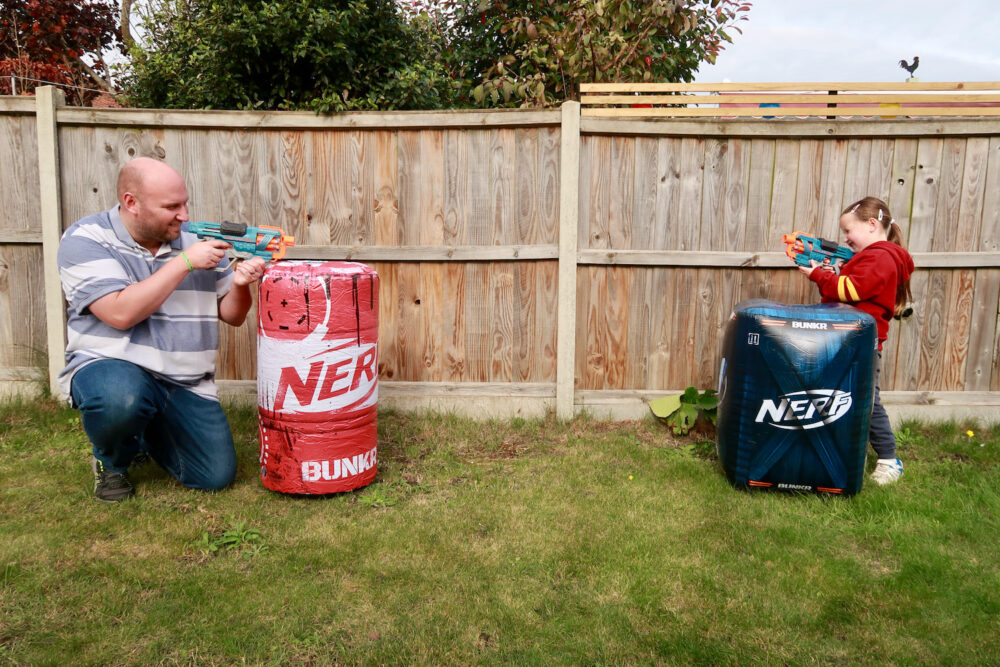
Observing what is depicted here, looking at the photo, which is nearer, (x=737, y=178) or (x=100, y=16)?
(x=737, y=178)

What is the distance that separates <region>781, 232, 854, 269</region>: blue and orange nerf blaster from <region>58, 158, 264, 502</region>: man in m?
2.71

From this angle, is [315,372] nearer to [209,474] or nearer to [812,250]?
[209,474]

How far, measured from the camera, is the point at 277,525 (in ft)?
9.25

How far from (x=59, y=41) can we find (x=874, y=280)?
1299cm

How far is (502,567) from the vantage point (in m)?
2.51

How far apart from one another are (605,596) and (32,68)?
38.6 feet

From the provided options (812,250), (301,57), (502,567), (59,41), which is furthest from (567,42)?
(59,41)

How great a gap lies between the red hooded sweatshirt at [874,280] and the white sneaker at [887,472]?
25.1 inches

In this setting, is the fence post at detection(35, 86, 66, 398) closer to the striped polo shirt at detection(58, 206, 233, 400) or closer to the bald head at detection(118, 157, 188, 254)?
the striped polo shirt at detection(58, 206, 233, 400)

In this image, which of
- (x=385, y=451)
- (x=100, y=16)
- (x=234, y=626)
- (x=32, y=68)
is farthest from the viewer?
(x=100, y=16)

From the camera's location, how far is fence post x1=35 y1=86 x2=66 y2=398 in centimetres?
397

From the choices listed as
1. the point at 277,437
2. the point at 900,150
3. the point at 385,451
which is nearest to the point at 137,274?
the point at 277,437

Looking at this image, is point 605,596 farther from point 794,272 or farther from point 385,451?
point 794,272

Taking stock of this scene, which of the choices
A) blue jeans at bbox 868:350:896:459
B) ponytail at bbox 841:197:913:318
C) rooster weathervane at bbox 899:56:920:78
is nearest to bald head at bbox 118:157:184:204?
ponytail at bbox 841:197:913:318
